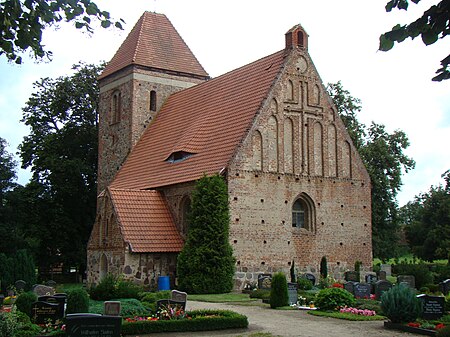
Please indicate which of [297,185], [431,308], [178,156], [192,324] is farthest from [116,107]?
[431,308]

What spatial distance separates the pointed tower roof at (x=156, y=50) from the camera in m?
38.4

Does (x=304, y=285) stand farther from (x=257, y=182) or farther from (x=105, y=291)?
(x=105, y=291)

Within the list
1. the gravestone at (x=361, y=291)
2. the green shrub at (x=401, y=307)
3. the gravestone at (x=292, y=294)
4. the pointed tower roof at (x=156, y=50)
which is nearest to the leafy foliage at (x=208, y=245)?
the gravestone at (x=292, y=294)

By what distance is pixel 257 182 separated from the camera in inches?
1112

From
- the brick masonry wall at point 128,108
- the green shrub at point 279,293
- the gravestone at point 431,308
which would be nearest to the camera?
the gravestone at point 431,308

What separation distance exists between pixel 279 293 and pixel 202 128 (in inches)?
496

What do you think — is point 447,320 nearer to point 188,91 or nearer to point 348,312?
point 348,312

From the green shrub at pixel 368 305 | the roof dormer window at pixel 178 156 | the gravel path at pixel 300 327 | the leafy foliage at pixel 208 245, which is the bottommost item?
the gravel path at pixel 300 327

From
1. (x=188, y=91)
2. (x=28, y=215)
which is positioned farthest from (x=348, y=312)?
(x=28, y=215)

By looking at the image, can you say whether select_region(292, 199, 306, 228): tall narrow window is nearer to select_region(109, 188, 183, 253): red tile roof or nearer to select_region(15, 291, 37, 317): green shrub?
select_region(109, 188, 183, 253): red tile roof

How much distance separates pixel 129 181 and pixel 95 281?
227 inches

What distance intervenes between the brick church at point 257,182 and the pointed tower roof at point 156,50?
5.09m

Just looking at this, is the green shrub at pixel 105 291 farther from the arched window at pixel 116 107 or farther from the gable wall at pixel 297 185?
the arched window at pixel 116 107

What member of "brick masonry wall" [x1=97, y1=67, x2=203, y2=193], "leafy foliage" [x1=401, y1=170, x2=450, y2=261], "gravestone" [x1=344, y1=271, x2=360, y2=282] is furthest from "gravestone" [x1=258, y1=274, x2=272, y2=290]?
"leafy foliage" [x1=401, y1=170, x2=450, y2=261]
